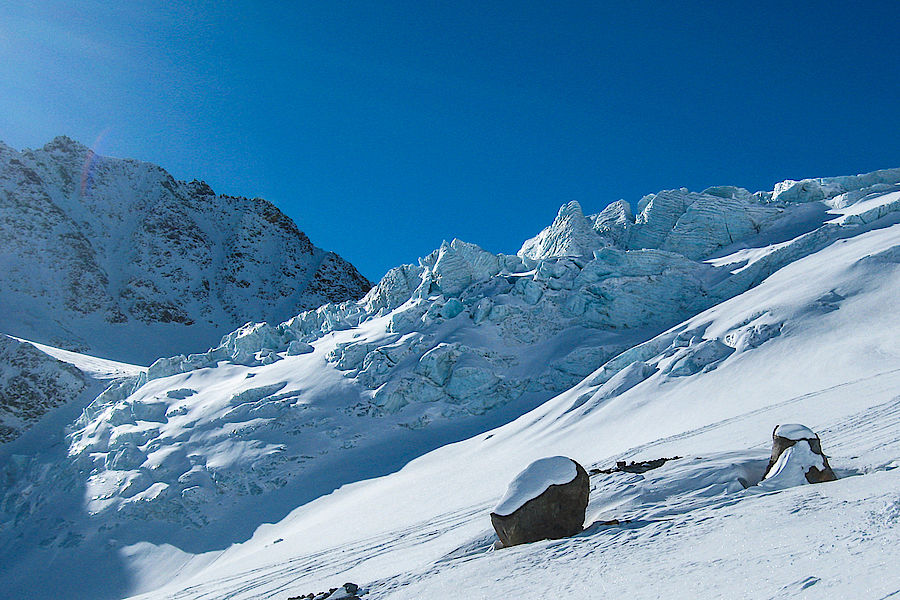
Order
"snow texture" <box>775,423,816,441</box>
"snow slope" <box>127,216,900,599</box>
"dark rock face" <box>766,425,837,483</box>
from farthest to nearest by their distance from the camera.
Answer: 1. "snow texture" <box>775,423,816,441</box>
2. "dark rock face" <box>766,425,837,483</box>
3. "snow slope" <box>127,216,900,599</box>

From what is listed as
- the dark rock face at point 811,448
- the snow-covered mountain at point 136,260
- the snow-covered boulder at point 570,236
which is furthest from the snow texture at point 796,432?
the snow-covered mountain at point 136,260

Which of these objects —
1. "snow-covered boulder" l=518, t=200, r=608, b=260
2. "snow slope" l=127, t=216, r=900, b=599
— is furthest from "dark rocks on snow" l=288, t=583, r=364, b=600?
"snow-covered boulder" l=518, t=200, r=608, b=260

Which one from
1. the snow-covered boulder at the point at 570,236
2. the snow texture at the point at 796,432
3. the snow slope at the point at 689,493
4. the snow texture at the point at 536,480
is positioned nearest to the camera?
the snow slope at the point at 689,493

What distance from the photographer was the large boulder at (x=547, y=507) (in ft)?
32.0

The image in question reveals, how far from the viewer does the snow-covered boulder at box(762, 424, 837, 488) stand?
977 centimetres

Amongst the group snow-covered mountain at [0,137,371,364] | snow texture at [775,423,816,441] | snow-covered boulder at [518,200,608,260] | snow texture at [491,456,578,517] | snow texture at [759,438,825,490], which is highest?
snow-covered mountain at [0,137,371,364]

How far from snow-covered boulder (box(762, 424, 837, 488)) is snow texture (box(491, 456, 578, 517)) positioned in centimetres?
330

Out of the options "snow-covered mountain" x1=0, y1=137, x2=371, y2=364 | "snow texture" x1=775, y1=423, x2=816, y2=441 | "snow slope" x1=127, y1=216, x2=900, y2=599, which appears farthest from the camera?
"snow-covered mountain" x1=0, y1=137, x2=371, y2=364

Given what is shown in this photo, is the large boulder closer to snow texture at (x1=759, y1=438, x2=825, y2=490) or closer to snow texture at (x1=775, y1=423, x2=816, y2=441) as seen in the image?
snow texture at (x1=759, y1=438, x2=825, y2=490)

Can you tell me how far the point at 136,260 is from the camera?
92.0 meters

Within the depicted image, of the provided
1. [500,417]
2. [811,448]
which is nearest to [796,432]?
[811,448]

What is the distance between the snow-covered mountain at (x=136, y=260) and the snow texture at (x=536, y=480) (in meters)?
68.5

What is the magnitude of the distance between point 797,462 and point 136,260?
98.8 metres

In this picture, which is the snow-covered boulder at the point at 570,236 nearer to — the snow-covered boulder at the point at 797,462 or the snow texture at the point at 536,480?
the snow-covered boulder at the point at 797,462
